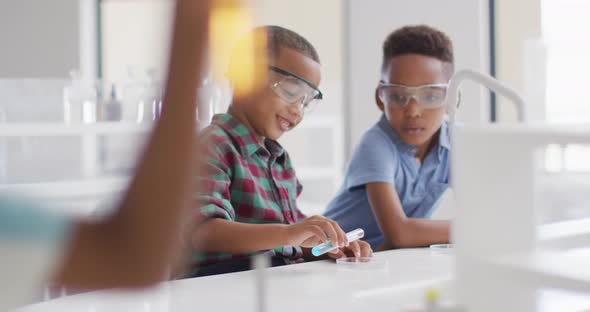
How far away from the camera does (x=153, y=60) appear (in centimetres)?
51

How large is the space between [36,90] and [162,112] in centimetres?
319

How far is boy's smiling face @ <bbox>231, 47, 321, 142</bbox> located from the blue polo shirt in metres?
0.30

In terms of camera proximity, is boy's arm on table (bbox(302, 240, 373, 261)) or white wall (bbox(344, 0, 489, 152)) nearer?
boy's arm on table (bbox(302, 240, 373, 261))

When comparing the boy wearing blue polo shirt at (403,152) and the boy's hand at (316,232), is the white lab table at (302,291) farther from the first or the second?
the boy wearing blue polo shirt at (403,152)

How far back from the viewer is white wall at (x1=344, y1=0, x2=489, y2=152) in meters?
2.53

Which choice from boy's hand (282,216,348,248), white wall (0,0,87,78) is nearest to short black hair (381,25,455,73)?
boy's hand (282,216,348,248)

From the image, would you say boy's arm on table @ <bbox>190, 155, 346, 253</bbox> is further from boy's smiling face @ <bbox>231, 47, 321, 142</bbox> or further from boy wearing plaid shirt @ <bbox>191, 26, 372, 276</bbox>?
boy's smiling face @ <bbox>231, 47, 321, 142</bbox>

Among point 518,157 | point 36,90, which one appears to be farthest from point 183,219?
point 36,90

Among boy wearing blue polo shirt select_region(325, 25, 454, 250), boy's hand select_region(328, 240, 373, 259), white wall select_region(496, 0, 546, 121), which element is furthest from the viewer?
white wall select_region(496, 0, 546, 121)

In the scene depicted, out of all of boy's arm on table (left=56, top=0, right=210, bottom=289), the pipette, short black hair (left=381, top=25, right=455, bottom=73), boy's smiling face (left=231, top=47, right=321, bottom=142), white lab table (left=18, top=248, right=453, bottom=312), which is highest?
short black hair (left=381, top=25, right=455, bottom=73)

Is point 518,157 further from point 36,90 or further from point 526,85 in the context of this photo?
point 36,90

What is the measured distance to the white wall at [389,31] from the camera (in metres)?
2.53

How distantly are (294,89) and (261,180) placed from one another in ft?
0.73

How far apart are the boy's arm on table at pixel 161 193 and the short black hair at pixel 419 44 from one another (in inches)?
64.2
